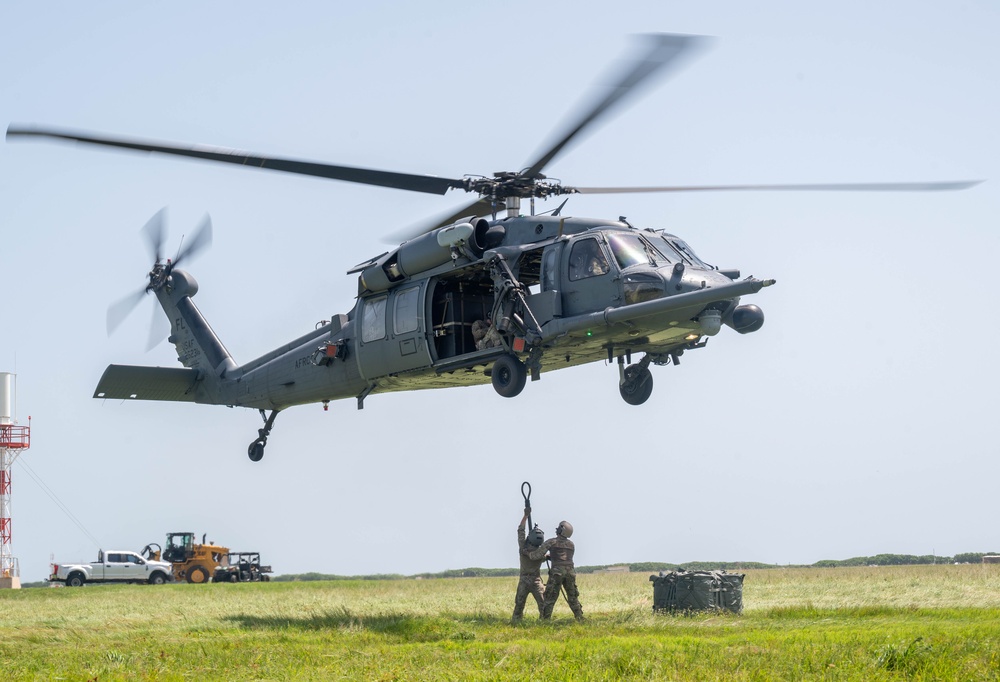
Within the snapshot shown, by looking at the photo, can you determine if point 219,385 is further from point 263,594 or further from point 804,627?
point 804,627

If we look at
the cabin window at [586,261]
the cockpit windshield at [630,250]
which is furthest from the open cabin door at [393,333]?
the cockpit windshield at [630,250]

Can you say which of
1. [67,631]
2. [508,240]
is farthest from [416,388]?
[67,631]

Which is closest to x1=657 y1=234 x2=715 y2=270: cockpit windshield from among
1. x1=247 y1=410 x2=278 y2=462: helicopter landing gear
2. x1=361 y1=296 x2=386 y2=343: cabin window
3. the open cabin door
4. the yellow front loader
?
the open cabin door

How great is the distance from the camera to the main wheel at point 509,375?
1905 cm

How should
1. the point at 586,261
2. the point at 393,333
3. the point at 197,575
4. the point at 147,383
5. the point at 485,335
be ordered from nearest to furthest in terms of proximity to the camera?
the point at 586,261, the point at 485,335, the point at 393,333, the point at 147,383, the point at 197,575

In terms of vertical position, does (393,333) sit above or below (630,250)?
below

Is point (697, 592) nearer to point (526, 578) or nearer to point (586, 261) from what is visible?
point (526, 578)

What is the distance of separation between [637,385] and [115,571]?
28901 mm

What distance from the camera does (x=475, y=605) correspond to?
21.1m

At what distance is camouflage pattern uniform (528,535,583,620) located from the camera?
17.3 meters

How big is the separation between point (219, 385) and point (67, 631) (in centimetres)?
909

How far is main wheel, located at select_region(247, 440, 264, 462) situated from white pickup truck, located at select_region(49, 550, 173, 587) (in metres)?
20.3

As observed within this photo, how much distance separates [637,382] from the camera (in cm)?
2017

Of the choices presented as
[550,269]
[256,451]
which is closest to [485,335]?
[550,269]
